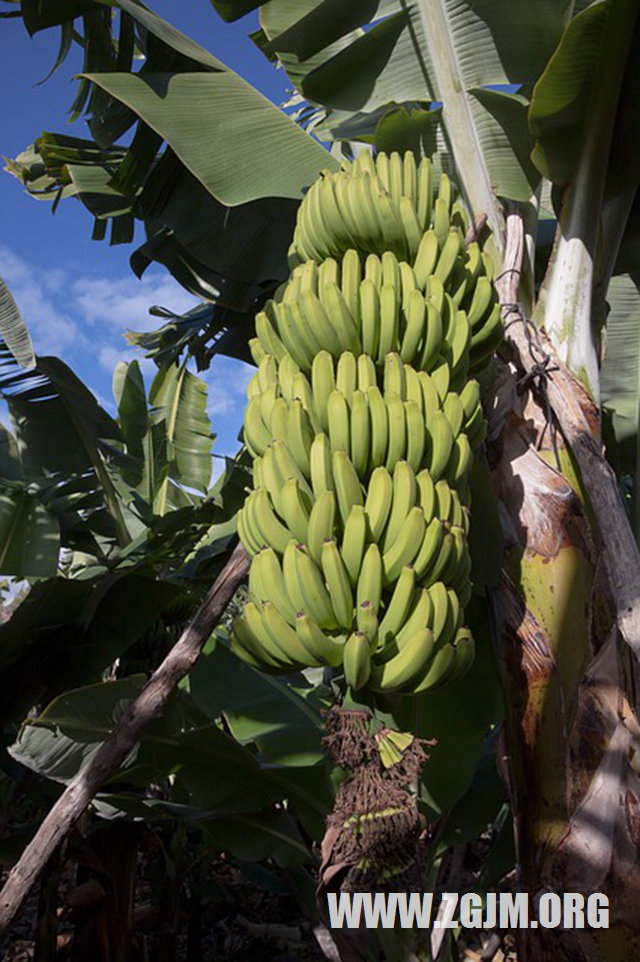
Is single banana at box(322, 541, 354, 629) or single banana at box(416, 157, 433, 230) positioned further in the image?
single banana at box(416, 157, 433, 230)

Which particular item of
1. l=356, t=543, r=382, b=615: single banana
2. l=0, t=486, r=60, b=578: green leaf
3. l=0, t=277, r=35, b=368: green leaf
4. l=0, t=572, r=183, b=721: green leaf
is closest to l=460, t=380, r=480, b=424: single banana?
l=356, t=543, r=382, b=615: single banana

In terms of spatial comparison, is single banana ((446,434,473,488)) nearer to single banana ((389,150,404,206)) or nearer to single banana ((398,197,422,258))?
single banana ((398,197,422,258))

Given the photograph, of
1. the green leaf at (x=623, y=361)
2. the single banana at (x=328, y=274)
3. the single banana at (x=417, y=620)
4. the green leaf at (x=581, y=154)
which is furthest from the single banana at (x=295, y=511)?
the green leaf at (x=623, y=361)

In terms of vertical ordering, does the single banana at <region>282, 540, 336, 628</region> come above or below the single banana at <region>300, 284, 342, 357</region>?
below

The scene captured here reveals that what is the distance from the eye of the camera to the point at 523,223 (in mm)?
1991

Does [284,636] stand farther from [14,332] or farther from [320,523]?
[14,332]

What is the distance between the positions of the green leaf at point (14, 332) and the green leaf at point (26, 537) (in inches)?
40.1

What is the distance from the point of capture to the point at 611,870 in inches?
50.0

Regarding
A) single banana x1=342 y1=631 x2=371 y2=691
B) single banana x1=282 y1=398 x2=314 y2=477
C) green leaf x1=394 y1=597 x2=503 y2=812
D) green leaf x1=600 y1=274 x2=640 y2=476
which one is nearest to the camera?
single banana x1=342 y1=631 x2=371 y2=691

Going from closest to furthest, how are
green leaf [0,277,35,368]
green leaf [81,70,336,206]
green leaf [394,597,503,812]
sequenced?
green leaf [81,70,336,206]
green leaf [394,597,503,812]
green leaf [0,277,35,368]

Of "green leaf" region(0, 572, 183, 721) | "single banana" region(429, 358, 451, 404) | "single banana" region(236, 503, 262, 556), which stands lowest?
"green leaf" region(0, 572, 183, 721)

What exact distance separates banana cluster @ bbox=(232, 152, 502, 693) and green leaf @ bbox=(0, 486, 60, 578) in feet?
5.99

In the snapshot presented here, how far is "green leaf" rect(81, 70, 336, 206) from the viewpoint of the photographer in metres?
1.88

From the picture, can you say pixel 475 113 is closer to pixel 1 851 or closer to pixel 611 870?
pixel 611 870
